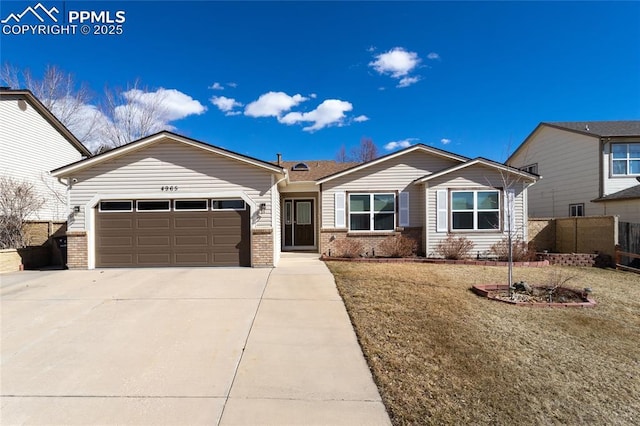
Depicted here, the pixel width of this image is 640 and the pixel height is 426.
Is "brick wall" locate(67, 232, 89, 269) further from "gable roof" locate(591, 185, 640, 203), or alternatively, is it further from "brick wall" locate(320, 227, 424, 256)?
"gable roof" locate(591, 185, 640, 203)

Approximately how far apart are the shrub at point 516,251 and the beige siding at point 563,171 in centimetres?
550

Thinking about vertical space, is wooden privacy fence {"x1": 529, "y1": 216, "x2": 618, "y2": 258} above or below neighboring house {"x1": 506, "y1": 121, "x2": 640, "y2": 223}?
below

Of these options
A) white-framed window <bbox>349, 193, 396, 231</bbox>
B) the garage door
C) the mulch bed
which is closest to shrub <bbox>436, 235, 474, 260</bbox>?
the mulch bed

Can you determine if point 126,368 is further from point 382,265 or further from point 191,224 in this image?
point 382,265

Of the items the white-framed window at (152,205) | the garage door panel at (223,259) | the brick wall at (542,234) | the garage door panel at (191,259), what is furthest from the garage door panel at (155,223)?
the brick wall at (542,234)

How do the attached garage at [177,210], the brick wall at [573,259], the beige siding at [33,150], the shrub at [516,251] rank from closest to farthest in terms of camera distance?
the attached garage at [177,210] < the brick wall at [573,259] < the shrub at [516,251] < the beige siding at [33,150]

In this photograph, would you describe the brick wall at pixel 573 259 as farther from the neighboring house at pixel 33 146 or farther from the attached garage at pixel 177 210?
the neighboring house at pixel 33 146

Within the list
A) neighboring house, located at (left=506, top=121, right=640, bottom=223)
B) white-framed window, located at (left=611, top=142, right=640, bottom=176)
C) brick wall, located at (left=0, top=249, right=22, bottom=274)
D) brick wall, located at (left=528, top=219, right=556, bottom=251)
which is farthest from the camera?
white-framed window, located at (left=611, top=142, right=640, bottom=176)

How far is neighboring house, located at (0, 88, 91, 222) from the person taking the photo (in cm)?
1389

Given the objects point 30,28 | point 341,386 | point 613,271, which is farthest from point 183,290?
point 613,271

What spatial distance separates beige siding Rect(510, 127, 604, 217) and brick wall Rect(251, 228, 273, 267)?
12884 millimetres

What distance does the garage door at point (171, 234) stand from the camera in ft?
33.0

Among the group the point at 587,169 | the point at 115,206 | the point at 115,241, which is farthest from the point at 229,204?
the point at 587,169

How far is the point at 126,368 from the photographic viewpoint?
3.81 meters
